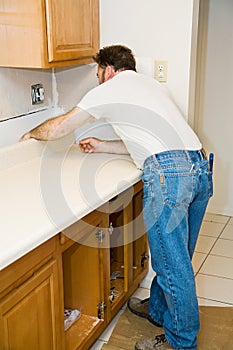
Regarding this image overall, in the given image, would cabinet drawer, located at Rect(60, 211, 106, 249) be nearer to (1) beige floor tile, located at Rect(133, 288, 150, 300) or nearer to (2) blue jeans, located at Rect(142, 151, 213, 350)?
(2) blue jeans, located at Rect(142, 151, 213, 350)

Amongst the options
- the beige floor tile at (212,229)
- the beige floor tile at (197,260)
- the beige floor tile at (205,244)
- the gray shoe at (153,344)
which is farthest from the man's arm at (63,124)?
the beige floor tile at (212,229)

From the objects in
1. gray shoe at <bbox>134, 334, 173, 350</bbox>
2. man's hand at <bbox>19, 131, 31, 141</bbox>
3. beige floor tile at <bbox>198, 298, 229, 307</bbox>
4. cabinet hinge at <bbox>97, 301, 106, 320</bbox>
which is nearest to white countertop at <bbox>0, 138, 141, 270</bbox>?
man's hand at <bbox>19, 131, 31, 141</bbox>

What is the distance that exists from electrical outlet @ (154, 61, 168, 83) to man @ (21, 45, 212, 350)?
1.38 feet

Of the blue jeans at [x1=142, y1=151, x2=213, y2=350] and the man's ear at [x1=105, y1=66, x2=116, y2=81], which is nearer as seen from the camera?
the blue jeans at [x1=142, y1=151, x2=213, y2=350]

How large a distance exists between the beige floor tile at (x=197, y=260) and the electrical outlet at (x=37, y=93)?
1507mm

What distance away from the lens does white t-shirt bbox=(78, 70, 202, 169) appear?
190cm

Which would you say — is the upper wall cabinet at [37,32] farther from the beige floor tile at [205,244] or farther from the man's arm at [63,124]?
the beige floor tile at [205,244]

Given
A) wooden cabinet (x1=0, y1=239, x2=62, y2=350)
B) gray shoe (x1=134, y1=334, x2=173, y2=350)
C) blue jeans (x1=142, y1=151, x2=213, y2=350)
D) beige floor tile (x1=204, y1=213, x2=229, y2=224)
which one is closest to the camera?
wooden cabinet (x1=0, y1=239, x2=62, y2=350)

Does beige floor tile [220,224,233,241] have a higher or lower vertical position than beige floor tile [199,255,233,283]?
lower

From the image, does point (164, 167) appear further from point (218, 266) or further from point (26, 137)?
point (218, 266)

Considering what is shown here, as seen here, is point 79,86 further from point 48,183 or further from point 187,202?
point 187,202

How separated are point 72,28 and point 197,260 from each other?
180 centimetres

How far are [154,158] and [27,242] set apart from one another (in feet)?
2.54

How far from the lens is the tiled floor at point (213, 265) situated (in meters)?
2.64
